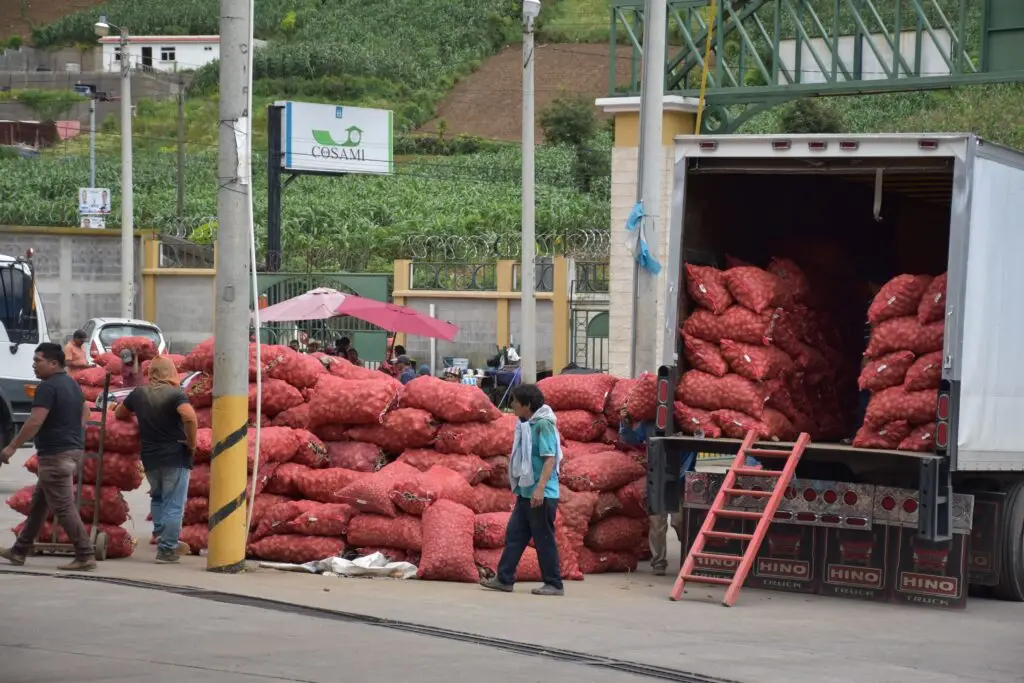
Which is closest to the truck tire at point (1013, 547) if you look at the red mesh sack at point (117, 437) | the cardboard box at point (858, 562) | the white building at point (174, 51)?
the cardboard box at point (858, 562)

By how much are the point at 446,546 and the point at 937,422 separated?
378cm

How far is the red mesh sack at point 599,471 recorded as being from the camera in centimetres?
1355

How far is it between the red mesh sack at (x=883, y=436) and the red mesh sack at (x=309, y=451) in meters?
4.33

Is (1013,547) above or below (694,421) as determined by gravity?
below

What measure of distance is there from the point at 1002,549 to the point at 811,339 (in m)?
2.41

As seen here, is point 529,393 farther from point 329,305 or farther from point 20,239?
point 20,239

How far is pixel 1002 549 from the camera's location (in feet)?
41.2

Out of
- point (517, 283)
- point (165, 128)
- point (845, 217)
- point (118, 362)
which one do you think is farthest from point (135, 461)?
point (165, 128)

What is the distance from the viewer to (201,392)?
1390 cm

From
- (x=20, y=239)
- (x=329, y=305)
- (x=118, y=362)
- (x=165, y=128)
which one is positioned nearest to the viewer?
(x=118, y=362)

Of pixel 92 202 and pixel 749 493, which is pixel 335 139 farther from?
pixel 749 493

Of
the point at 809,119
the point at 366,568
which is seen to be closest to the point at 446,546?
the point at 366,568

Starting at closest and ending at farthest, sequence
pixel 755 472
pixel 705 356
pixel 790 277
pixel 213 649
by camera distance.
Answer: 1. pixel 213 649
2. pixel 755 472
3. pixel 705 356
4. pixel 790 277

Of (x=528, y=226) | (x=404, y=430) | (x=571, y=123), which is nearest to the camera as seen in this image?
(x=404, y=430)
